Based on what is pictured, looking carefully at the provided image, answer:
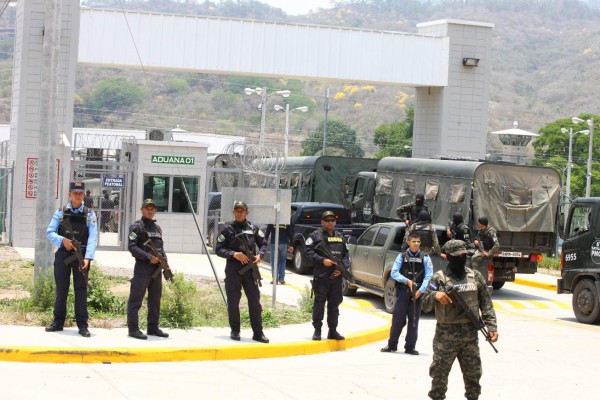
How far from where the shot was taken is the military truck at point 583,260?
19.5 m

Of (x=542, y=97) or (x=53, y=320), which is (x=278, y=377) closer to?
(x=53, y=320)

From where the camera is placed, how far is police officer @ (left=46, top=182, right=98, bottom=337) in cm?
1278

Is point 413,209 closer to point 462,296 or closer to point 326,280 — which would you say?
point 326,280

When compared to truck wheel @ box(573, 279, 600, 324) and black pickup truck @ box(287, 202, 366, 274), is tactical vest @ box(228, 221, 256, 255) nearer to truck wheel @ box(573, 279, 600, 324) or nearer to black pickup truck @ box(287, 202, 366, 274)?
truck wheel @ box(573, 279, 600, 324)

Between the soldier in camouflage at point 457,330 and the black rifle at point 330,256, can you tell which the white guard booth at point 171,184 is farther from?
the soldier in camouflage at point 457,330

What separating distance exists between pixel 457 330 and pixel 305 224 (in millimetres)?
17845

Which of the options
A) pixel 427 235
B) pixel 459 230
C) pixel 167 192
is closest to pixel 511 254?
pixel 459 230

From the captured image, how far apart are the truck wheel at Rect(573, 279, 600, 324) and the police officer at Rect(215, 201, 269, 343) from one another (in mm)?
8207

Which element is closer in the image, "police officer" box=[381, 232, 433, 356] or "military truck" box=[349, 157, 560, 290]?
"police officer" box=[381, 232, 433, 356]

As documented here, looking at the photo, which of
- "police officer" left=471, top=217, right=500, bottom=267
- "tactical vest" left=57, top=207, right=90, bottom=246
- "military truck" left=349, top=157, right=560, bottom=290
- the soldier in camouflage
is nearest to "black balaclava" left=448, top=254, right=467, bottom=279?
the soldier in camouflage

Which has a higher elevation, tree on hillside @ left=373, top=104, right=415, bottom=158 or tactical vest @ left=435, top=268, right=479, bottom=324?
tree on hillside @ left=373, top=104, right=415, bottom=158

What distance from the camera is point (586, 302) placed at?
19578 mm

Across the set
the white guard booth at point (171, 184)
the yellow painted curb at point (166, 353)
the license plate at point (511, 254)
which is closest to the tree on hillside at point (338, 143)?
the white guard booth at point (171, 184)

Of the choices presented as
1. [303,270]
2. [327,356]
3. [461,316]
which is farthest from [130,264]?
[461,316]
